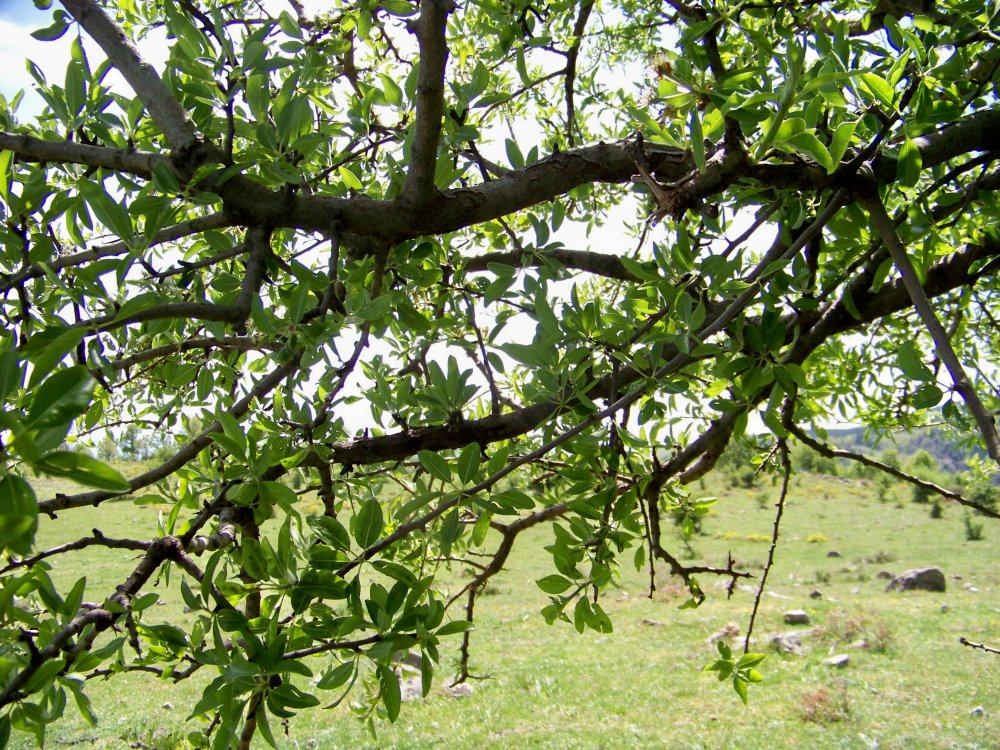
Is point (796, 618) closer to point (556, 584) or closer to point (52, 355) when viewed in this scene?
point (556, 584)

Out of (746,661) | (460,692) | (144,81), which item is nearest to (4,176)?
(144,81)

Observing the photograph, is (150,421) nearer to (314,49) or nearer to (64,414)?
(314,49)

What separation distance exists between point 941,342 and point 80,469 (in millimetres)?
Answer: 1017

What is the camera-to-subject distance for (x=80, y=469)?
46 centimetres

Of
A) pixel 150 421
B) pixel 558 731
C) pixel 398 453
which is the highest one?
pixel 150 421

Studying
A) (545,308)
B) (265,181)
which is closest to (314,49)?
(265,181)

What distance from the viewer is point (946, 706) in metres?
6.05

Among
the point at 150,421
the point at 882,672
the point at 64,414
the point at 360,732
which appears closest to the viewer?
the point at 64,414

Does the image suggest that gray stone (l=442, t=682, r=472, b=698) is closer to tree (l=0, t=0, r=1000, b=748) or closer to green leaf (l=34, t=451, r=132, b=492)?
tree (l=0, t=0, r=1000, b=748)

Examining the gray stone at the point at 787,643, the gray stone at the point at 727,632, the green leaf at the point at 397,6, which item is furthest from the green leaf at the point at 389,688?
the gray stone at the point at 787,643

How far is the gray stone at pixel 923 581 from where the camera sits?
35.9ft

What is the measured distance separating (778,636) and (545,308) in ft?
28.9

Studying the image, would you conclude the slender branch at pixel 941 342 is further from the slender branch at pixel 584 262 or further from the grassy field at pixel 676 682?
the grassy field at pixel 676 682

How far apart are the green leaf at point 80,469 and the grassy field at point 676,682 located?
1.66 m
